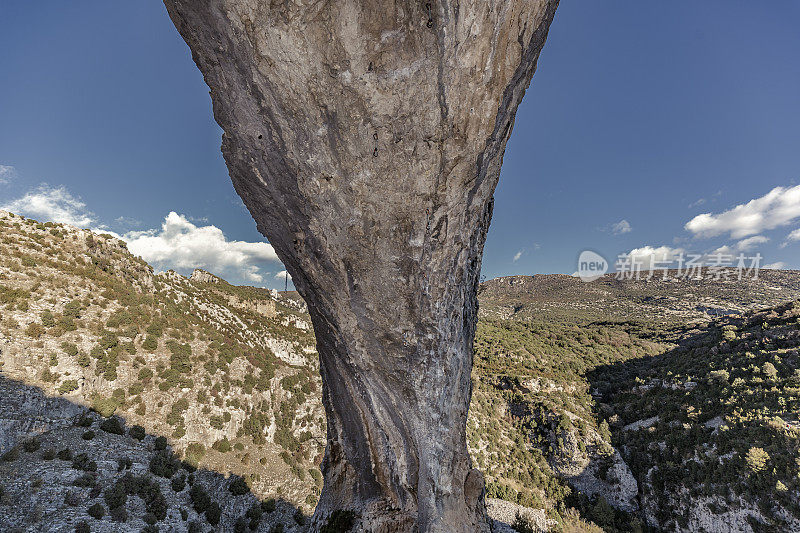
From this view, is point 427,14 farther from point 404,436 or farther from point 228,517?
point 228,517

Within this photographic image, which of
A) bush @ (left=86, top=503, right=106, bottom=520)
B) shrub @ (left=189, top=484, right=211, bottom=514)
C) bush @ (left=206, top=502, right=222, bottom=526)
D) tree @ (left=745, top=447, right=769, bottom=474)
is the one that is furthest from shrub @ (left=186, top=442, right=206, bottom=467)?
tree @ (left=745, top=447, right=769, bottom=474)

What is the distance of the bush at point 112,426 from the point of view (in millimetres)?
16969

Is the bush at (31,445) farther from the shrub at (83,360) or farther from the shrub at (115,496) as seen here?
the shrub at (83,360)

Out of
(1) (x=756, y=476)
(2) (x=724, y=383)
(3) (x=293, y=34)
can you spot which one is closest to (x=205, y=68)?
(3) (x=293, y=34)

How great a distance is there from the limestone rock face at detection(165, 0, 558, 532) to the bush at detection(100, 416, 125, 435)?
19.4 metres

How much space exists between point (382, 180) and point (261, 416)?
30960 millimetres

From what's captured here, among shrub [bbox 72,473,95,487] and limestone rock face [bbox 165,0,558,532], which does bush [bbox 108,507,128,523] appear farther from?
limestone rock face [bbox 165,0,558,532]

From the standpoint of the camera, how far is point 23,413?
14414 mm

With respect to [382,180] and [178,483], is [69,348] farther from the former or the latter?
[382,180]

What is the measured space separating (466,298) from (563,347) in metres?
45.2

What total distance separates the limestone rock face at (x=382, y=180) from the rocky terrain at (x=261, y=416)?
1619cm

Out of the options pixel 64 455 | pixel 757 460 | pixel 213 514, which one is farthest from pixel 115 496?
pixel 757 460

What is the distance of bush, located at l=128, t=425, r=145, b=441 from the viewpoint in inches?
713

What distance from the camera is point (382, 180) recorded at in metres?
4.67
